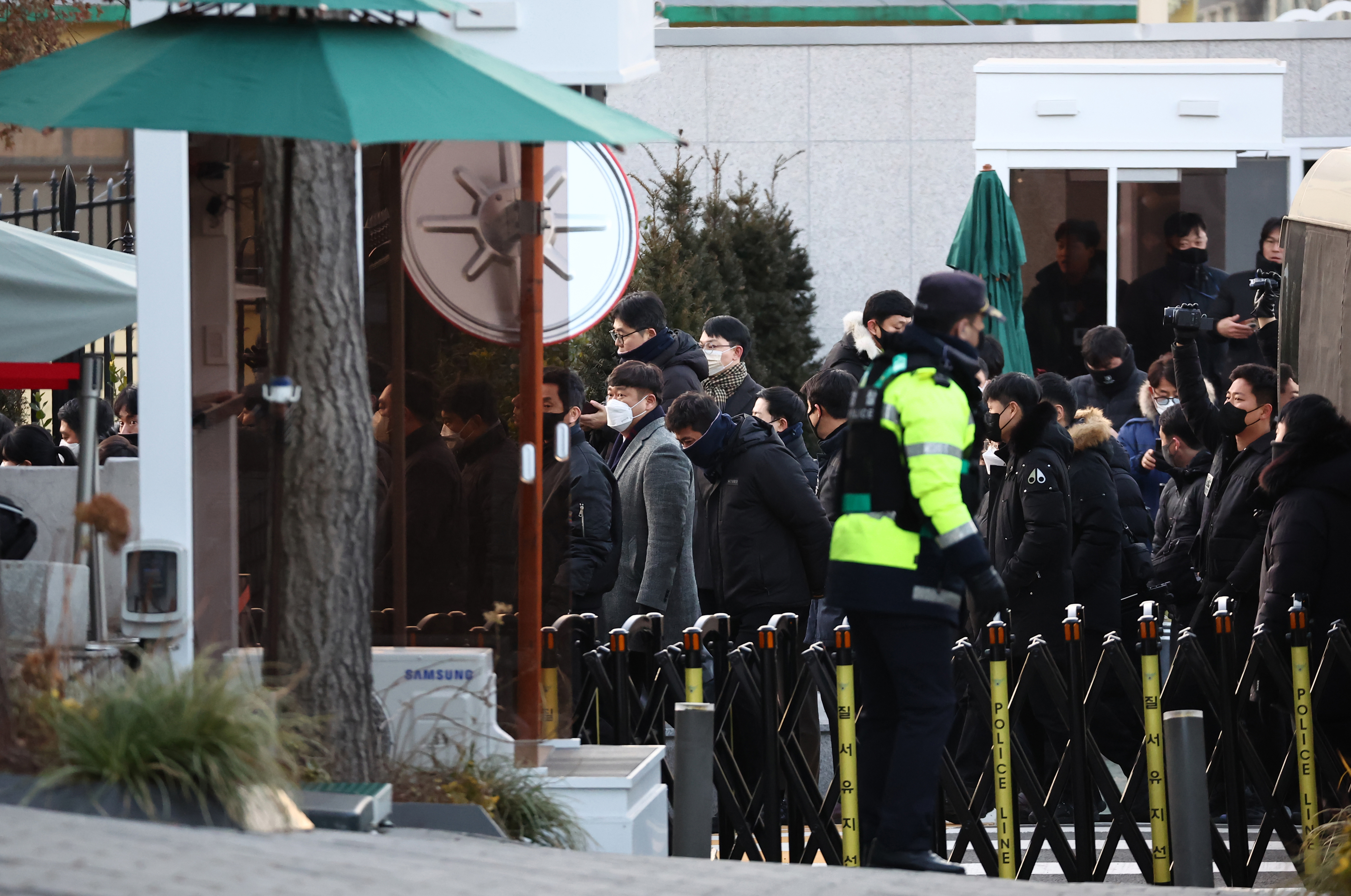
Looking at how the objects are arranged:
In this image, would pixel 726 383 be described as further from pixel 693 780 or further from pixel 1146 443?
pixel 693 780

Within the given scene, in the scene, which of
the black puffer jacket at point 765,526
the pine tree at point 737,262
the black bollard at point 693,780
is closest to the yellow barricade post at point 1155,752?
the black bollard at point 693,780

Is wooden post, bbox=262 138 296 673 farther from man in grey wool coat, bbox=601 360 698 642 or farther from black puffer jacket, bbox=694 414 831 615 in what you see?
black puffer jacket, bbox=694 414 831 615

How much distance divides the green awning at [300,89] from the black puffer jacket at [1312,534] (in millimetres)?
3732

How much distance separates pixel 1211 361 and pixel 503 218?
836cm

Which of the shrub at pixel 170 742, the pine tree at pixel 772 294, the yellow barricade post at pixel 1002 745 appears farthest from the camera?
the pine tree at pixel 772 294

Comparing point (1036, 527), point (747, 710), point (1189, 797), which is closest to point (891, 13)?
point (1036, 527)

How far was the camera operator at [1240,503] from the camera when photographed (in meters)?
8.26

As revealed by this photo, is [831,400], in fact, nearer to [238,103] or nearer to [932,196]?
[238,103]

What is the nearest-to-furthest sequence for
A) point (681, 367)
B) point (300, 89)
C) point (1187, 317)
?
1. point (300, 89)
2. point (1187, 317)
3. point (681, 367)

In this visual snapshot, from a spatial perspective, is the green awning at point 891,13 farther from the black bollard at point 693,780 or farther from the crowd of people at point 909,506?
the black bollard at point 693,780

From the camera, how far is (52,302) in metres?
8.30

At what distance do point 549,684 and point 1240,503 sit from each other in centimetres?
382

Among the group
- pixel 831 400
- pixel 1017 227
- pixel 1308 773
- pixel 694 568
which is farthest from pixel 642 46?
pixel 1017 227

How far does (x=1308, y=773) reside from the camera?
6.94 metres
